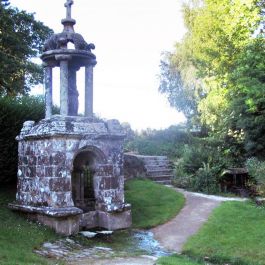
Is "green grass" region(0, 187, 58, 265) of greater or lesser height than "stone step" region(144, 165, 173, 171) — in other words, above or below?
below

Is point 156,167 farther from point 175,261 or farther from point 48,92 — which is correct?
point 175,261

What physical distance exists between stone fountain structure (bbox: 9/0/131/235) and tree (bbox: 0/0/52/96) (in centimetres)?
783

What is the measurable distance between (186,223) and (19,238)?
4627 mm

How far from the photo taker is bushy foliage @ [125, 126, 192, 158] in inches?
838

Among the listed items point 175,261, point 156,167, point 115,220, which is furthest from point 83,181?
point 156,167

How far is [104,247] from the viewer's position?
29.5 feet

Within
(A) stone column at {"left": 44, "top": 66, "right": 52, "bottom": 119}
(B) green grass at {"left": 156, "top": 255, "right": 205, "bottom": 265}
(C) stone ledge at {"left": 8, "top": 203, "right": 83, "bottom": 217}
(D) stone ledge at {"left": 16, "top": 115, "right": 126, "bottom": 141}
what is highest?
(A) stone column at {"left": 44, "top": 66, "right": 52, "bottom": 119}

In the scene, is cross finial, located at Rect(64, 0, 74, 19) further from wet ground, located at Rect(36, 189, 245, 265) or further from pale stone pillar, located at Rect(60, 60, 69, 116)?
wet ground, located at Rect(36, 189, 245, 265)

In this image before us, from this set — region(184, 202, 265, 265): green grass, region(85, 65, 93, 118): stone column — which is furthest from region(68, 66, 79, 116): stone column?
region(184, 202, 265, 265): green grass

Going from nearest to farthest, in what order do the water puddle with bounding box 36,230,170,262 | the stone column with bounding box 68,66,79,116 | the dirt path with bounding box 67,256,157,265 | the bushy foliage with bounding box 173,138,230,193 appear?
1. the dirt path with bounding box 67,256,157,265
2. the water puddle with bounding box 36,230,170,262
3. the stone column with bounding box 68,66,79,116
4. the bushy foliage with bounding box 173,138,230,193

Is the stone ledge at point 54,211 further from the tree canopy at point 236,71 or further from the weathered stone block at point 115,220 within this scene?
the tree canopy at point 236,71

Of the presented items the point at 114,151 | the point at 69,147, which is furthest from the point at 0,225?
the point at 114,151

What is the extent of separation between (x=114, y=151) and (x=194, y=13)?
18.1 m

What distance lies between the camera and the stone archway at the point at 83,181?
11.6 metres
